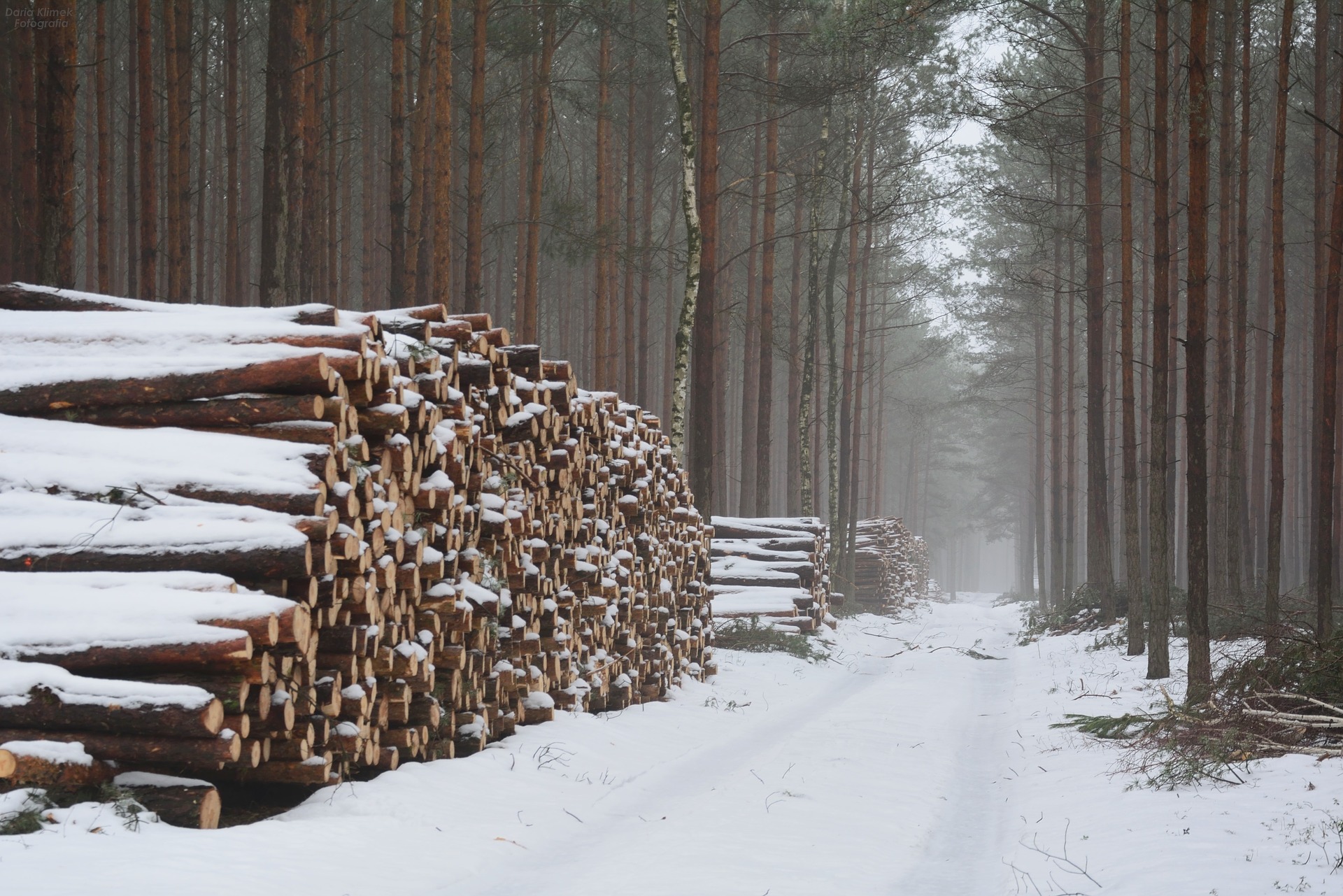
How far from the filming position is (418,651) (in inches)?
248

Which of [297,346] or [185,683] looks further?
[297,346]

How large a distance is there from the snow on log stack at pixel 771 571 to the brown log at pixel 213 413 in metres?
12.0

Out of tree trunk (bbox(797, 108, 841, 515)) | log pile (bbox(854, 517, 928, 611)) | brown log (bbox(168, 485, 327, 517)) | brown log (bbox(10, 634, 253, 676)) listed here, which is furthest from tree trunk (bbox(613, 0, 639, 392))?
brown log (bbox(10, 634, 253, 676))

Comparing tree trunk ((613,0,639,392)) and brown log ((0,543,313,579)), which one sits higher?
tree trunk ((613,0,639,392))

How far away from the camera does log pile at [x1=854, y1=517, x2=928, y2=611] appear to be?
31.3m

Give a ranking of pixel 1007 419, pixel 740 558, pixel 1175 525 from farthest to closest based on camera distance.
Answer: pixel 1007 419
pixel 1175 525
pixel 740 558

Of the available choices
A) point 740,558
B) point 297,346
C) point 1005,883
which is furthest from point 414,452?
point 740,558

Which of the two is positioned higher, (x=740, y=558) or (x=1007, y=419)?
(x=1007, y=419)

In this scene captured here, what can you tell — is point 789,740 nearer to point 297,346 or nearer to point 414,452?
point 414,452

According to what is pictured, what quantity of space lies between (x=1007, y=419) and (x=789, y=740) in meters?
51.4

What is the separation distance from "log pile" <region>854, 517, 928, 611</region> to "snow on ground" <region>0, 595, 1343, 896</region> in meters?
21.7

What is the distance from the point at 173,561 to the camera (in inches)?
191

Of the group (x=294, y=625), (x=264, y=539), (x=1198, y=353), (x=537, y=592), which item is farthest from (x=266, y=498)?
(x=1198, y=353)

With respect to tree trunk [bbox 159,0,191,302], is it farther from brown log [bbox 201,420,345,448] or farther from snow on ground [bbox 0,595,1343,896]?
brown log [bbox 201,420,345,448]
